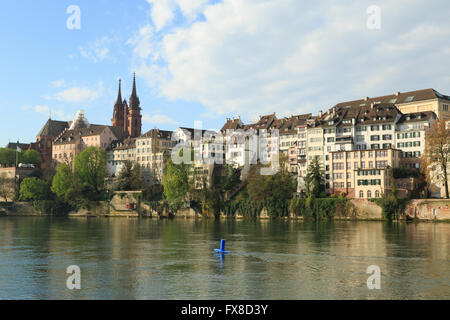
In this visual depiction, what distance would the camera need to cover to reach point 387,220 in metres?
85.9

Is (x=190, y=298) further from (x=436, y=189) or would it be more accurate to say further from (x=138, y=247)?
(x=436, y=189)

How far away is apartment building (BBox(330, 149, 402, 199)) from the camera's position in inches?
3600

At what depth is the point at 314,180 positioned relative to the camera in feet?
325

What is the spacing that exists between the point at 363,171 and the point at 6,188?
95659 mm

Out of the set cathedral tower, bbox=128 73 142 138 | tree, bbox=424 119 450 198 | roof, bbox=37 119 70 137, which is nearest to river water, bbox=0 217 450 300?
tree, bbox=424 119 450 198

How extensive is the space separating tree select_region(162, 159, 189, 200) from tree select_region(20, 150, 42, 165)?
6579 cm

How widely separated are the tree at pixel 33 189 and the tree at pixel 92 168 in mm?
9618

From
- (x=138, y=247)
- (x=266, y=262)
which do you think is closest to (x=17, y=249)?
(x=138, y=247)

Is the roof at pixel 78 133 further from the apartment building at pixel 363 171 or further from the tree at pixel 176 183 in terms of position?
the apartment building at pixel 363 171

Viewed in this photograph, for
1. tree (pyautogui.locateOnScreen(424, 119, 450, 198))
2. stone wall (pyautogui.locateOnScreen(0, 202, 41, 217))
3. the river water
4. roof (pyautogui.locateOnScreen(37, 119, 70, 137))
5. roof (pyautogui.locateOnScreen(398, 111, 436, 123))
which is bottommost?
the river water

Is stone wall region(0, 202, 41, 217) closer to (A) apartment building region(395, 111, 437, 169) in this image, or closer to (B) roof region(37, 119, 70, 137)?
(B) roof region(37, 119, 70, 137)

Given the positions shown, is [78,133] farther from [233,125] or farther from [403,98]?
[403,98]

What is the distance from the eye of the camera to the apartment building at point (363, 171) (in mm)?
Result: 91438
